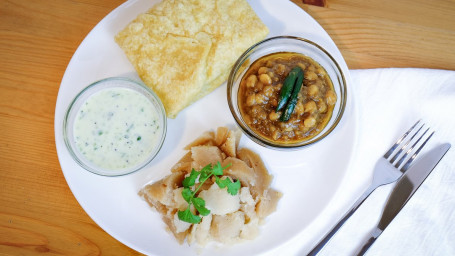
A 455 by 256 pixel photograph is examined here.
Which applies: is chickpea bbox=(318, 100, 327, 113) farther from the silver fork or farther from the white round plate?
→ the silver fork

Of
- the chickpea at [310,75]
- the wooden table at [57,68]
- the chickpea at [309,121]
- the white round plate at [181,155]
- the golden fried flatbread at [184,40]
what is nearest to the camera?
the chickpea at [309,121]

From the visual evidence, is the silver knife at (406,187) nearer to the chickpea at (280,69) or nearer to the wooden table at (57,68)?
the wooden table at (57,68)

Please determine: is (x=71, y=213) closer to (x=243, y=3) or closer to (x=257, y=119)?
(x=257, y=119)

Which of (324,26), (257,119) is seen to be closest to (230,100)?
(257,119)

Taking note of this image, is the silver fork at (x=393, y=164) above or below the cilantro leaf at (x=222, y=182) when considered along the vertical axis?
above

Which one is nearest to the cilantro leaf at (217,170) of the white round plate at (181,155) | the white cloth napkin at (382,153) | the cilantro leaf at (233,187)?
the cilantro leaf at (233,187)

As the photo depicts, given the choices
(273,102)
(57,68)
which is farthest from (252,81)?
(57,68)
